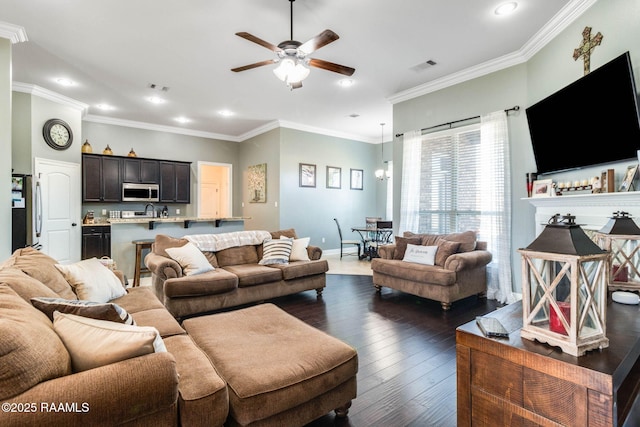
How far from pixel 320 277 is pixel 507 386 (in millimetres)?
3334

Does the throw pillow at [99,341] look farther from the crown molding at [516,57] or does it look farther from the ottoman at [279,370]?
the crown molding at [516,57]

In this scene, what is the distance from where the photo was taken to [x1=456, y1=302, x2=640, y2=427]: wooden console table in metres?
0.94

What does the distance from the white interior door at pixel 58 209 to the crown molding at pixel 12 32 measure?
7.51 ft

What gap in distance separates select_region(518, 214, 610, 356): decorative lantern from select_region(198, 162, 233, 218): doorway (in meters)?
7.88

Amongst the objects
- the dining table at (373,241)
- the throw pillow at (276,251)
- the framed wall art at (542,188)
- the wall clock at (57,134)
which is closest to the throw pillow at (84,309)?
the throw pillow at (276,251)

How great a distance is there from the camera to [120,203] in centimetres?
682

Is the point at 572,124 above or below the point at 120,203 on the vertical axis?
above

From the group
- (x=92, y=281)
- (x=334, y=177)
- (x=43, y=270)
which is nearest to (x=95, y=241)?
(x=92, y=281)

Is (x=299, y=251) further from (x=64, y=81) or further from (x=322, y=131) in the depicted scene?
(x=64, y=81)

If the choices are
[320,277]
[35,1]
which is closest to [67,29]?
[35,1]

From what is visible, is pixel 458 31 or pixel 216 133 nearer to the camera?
pixel 458 31

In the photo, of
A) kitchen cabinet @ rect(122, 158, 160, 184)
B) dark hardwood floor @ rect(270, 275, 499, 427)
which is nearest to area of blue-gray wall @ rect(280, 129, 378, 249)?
dark hardwood floor @ rect(270, 275, 499, 427)

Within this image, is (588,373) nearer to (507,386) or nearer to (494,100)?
(507,386)

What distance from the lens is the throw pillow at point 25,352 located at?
37.5 inches
